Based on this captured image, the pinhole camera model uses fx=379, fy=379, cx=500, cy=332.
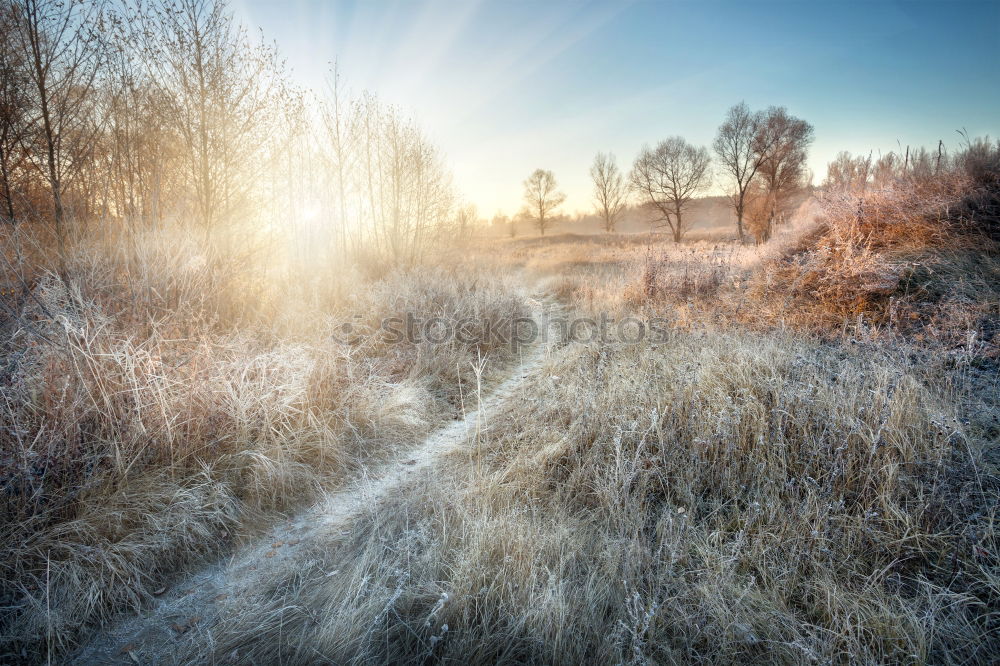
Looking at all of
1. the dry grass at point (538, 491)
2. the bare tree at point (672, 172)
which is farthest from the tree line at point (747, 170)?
the dry grass at point (538, 491)

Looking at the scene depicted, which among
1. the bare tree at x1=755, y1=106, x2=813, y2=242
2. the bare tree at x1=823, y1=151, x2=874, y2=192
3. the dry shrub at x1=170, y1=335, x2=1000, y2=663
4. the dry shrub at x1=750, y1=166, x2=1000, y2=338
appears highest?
the bare tree at x1=755, y1=106, x2=813, y2=242

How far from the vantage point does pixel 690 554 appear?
228 cm

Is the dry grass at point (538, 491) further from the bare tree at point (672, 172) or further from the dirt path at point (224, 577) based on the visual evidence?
the bare tree at point (672, 172)

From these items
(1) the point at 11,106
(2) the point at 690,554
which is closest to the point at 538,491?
(2) the point at 690,554

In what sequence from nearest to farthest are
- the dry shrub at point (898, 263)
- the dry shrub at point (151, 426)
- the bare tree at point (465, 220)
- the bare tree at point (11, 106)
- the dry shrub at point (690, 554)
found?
the dry shrub at point (690, 554) → the dry shrub at point (151, 426) → the dry shrub at point (898, 263) → the bare tree at point (11, 106) → the bare tree at point (465, 220)

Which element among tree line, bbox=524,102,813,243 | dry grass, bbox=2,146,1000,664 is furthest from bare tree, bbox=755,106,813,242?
dry grass, bbox=2,146,1000,664

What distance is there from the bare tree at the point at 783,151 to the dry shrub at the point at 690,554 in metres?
25.0

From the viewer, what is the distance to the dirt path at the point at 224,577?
6.21ft

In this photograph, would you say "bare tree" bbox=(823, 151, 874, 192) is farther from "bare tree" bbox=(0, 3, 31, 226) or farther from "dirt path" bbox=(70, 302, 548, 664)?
"bare tree" bbox=(0, 3, 31, 226)

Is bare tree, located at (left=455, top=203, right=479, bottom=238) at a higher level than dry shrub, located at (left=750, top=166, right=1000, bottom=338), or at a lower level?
higher

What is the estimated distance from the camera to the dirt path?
1.89 m

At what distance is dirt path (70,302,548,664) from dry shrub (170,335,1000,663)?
155 mm

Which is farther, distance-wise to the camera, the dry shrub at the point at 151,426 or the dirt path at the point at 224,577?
the dry shrub at the point at 151,426

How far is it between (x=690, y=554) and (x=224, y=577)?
285 cm
